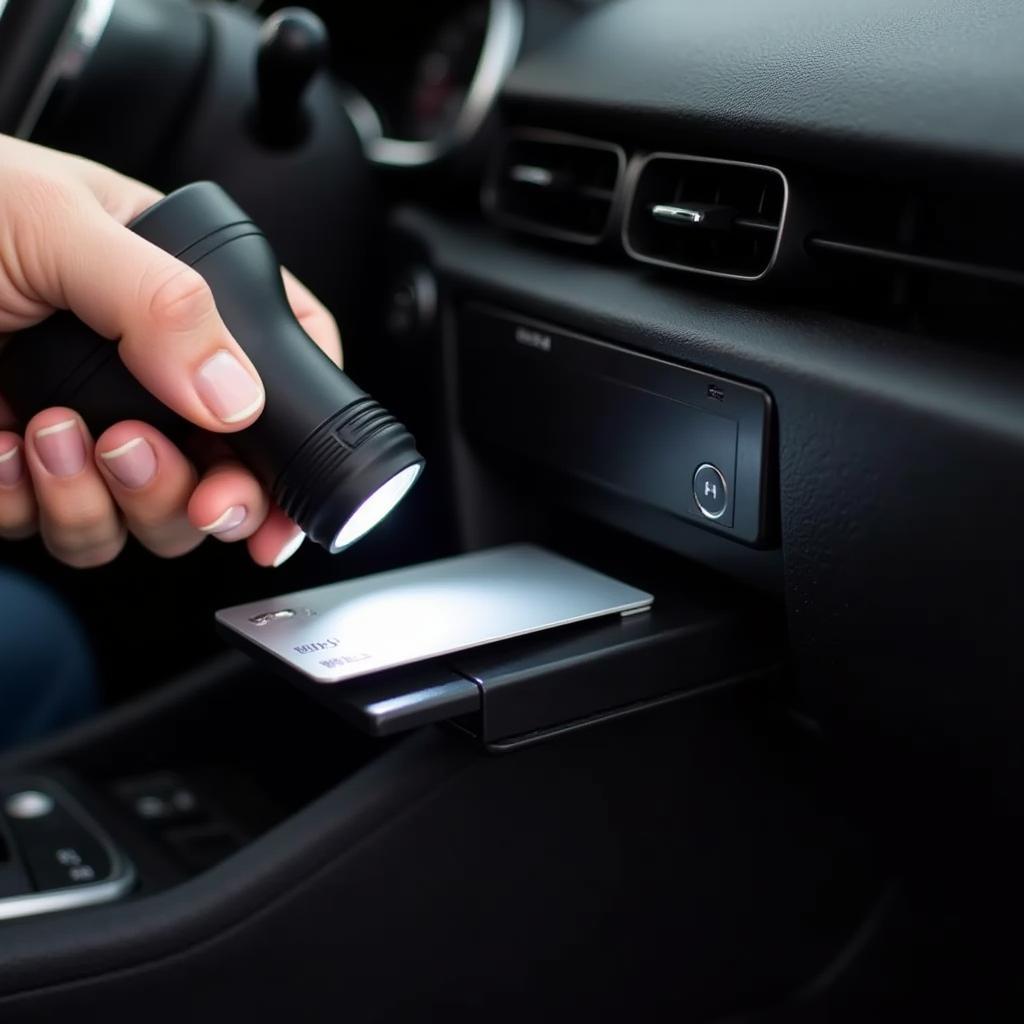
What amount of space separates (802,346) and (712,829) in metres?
0.30

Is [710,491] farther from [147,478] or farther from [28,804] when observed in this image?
[28,804]

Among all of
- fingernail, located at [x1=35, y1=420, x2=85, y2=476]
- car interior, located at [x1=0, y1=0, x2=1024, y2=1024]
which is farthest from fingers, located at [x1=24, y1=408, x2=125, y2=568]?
car interior, located at [x1=0, y1=0, x2=1024, y2=1024]

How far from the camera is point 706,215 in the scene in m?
0.62

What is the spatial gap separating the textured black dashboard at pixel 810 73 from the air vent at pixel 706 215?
21 millimetres

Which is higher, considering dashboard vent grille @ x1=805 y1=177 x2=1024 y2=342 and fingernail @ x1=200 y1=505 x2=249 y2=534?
dashboard vent grille @ x1=805 y1=177 x2=1024 y2=342

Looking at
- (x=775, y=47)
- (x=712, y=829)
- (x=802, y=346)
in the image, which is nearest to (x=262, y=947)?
(x=712, y=829)

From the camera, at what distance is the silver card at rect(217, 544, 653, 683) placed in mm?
567

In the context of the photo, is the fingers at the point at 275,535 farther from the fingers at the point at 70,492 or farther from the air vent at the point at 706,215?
the air vent at the point at 706,215

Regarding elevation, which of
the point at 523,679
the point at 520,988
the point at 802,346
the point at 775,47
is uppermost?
Answer: the point at 775,47

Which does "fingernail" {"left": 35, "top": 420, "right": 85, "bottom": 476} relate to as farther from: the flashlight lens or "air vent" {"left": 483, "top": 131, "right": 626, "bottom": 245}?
"air vent" {"left": 483, "top": 131, "right": 626, "bottom": 245}

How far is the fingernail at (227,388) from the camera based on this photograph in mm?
559

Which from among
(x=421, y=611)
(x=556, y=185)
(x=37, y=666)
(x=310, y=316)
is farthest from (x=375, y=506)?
(x=37, y=666)

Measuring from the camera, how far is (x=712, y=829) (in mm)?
744

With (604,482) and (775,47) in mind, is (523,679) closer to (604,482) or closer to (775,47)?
(604,482)
